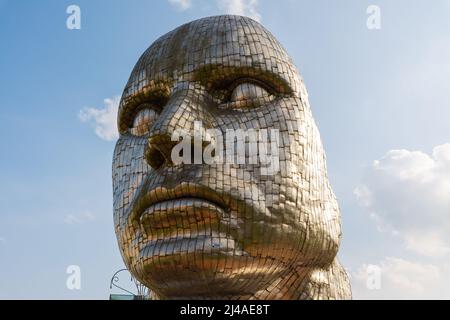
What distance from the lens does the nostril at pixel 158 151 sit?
568 cm

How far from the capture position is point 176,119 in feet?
18.8

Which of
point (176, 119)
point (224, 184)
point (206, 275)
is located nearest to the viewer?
point (206, 275)

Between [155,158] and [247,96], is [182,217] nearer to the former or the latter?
[155,158]

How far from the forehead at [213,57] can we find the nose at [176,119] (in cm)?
17

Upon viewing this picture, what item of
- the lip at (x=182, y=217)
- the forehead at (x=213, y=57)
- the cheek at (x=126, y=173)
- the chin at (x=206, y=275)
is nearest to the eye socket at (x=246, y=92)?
the forehead at (x=213, y=57)

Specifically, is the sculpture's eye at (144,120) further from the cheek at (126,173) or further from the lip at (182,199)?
the lip at (182,199)

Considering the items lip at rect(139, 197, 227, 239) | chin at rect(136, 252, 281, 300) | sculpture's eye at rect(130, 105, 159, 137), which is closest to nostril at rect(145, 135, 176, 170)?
lip at rect(139, 197, 227, 239)

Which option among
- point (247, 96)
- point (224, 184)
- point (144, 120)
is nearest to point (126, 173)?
point (144, 120)

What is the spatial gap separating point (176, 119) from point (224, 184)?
0.75m

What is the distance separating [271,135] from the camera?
5918mm

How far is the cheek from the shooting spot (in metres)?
6.17
